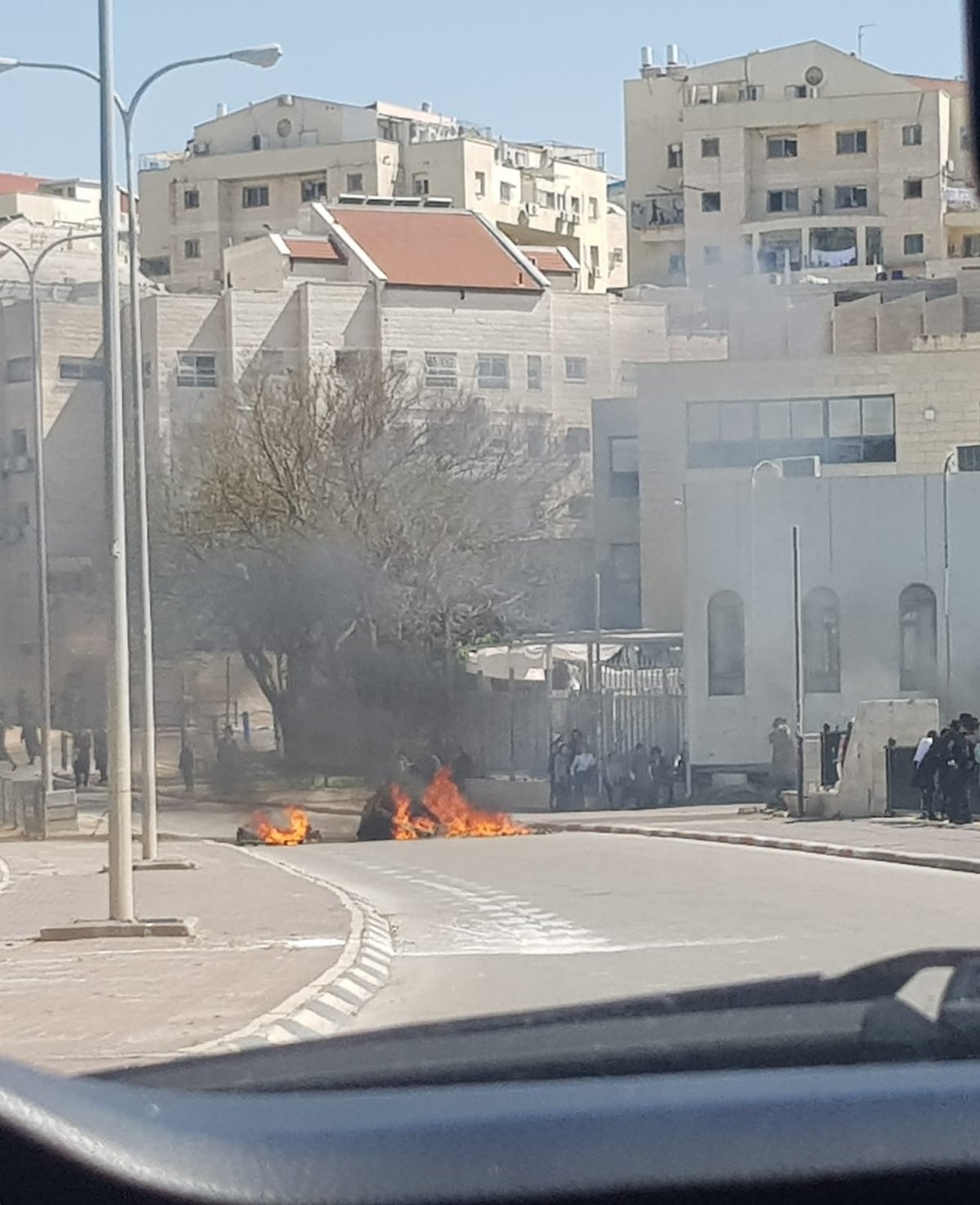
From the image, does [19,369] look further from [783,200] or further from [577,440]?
[783,200]

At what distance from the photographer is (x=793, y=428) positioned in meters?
38.9

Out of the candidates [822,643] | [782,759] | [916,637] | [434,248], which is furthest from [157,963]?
[434,248]

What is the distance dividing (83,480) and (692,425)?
62.5 feet

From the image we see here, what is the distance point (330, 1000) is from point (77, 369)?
4487 centimetres

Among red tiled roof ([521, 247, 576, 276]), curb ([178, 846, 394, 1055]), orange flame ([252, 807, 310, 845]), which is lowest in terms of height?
orange flame ([252, 807, 310, 845])

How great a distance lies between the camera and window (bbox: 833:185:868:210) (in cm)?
6844

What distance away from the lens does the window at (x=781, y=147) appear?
6831cm

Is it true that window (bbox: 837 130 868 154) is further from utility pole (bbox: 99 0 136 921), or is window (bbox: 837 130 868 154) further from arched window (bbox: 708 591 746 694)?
utility pole (bbox: 99 0 136 921)

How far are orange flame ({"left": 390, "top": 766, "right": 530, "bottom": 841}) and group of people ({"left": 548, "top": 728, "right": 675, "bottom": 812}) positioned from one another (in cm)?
204

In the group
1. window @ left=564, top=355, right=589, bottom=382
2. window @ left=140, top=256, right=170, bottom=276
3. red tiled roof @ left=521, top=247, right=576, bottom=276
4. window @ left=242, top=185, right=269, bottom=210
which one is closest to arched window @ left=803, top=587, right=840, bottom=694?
window @ left=564, top=355, right=589, bottom=382

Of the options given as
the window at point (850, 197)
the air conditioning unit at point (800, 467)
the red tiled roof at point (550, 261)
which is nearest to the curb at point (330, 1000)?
the air conditioning unit at point (800, 467)

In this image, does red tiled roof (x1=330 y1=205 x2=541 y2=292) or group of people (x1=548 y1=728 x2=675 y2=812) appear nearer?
group of people (x1=548 y1=728 x2=675 y2=812)

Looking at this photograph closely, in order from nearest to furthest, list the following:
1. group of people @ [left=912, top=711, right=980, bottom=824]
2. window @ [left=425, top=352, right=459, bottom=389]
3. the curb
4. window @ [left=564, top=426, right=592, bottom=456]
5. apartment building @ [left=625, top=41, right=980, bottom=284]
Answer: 1. the curb
2. group of people @ [left=912, top=711, right=980, bottom=824]
3. window @ [left=564, top=426, right=592, bottom=456]
4. window @ [left=425, top=352, right=459, bottom=389]
5. apartment building @ [left=625, top=41, right=980, bottom=284]

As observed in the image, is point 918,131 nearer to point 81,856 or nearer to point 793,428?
point 793,428
